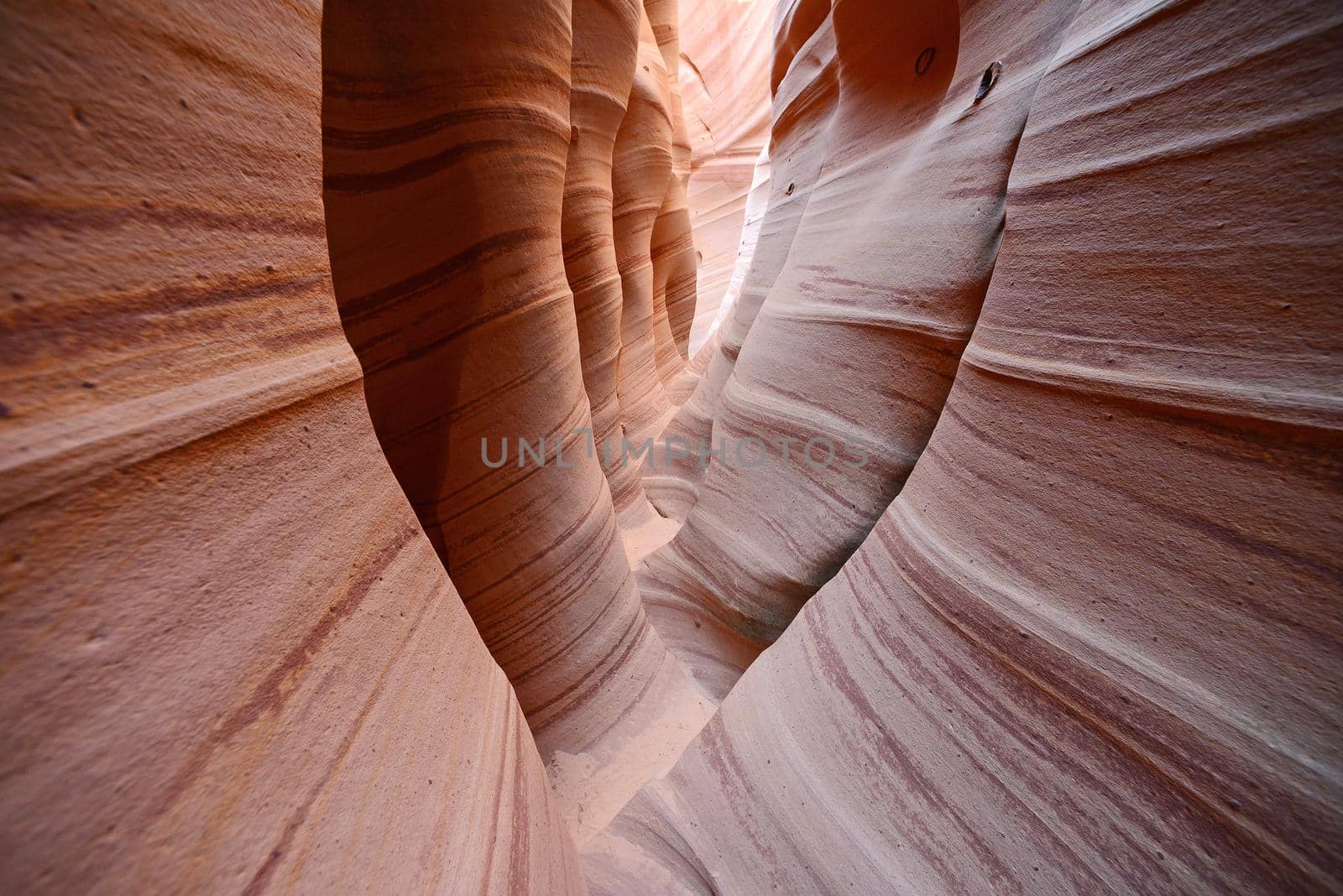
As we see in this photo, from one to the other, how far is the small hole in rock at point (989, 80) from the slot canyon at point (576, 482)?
0.01 m

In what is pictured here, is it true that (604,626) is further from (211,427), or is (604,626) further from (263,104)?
(263,104)

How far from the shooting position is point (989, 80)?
87 centimetres

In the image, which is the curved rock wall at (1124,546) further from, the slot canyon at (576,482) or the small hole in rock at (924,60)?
the small hole in rock at (924,60)

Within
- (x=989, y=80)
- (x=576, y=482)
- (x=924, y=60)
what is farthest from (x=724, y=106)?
(x=576, y=482)

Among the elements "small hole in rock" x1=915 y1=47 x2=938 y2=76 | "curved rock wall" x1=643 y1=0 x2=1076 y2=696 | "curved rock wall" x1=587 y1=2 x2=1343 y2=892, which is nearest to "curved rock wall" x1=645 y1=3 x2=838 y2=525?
"curved rock wall" x1=643 y1=0 x2=1076 y2=696

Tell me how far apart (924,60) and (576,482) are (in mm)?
1239

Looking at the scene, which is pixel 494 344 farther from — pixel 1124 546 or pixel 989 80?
pixel 989 80

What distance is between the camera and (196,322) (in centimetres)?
31

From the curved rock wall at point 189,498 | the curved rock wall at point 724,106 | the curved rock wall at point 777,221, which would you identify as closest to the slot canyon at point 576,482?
the curved rock wall at point 189,498

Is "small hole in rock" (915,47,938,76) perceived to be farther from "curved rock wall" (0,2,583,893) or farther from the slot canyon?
"curved rock wall" (0,2,583,893)

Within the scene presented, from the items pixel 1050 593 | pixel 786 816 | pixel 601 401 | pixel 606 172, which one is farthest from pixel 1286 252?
pixel 601 401

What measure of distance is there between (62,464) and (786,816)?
0.83 metres

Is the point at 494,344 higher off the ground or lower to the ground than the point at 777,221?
lower

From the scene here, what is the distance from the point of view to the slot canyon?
0.87 ft
